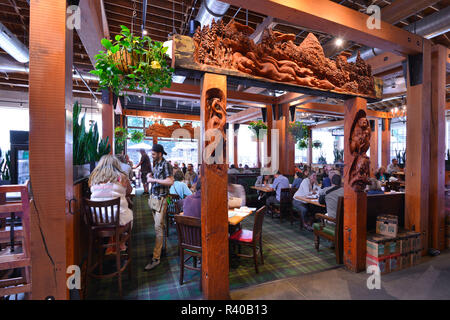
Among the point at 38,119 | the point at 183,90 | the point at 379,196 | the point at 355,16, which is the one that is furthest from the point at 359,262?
the point at 183,90

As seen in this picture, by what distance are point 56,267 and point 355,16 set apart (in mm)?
4475

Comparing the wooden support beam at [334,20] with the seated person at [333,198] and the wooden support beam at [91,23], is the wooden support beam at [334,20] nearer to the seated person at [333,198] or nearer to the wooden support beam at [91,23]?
the wooden support beam at [91,23]

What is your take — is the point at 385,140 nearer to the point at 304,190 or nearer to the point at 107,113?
the point at 304,190

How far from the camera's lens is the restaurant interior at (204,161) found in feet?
5.54

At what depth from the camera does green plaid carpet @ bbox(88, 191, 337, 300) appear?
259cm

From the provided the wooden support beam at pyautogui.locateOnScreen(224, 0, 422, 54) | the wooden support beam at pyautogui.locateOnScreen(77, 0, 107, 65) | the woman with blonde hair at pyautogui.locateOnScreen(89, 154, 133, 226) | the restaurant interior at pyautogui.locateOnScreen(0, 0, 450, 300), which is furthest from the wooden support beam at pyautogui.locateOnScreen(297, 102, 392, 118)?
the woman with blonde hair at pyautogui.locateOnScreen(89, 154, 133, 226)

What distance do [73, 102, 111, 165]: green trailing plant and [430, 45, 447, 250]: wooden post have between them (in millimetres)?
5802

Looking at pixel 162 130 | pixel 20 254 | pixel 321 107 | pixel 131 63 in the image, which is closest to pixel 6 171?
pixel 20 254

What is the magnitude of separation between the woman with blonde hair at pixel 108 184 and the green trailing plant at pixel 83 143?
32 centimetres

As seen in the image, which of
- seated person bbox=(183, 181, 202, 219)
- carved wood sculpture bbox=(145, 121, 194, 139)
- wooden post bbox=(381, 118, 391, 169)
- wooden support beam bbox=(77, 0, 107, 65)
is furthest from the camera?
wooden post bbox=(381, 118, 391, 169)

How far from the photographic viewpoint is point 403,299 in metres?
2.45

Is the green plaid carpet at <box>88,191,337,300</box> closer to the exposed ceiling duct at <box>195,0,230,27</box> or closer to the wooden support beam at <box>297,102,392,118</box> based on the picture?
the exposed ceiling duct at <box>195,0,230,27</box>

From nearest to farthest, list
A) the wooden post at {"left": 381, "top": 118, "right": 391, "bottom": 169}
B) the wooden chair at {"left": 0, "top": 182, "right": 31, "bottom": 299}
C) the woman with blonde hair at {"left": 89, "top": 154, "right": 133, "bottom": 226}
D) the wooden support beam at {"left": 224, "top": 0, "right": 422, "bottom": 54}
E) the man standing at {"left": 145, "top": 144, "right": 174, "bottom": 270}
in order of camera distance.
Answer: the wooden chair at {"left": 0, "top": 182, "right": 31, "bottom": 299} < the wooden support beam at {"left": 224, "top": 0, "right": 422, "bottom": 54} < the woman with blonde hair at {"left": 89, "top": 154, "right": 133, "bottom": 226} < the man standing at {"left": 145, "top": 144, "right": 174, "bottom": 270} < the wooden post at {"left": 381, "top": 118, "right": 391, "bottom": 169}

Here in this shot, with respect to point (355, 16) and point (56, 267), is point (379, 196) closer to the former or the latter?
point (355, 16)
